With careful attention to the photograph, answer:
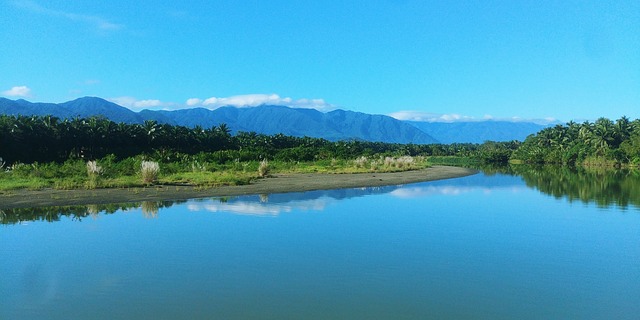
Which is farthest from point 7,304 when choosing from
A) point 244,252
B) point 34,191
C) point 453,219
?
point 34,191

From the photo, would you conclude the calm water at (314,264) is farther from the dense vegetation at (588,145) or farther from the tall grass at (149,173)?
the dense vegetation at (588,145)

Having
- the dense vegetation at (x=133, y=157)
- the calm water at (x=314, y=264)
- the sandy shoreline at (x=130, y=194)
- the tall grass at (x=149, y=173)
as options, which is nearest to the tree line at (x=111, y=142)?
the dense vegetation at (x=133, y=157)

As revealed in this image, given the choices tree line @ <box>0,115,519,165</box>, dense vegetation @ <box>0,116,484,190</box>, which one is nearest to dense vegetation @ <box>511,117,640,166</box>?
dense vegetation @ <box>0,116,484,190</box>

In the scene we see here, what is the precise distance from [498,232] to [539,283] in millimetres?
6049

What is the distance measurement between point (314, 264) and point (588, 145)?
8493 centimetres

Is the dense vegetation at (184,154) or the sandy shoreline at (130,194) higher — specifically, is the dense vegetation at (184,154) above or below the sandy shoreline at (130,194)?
above

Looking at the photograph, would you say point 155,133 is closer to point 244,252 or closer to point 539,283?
point 244,252

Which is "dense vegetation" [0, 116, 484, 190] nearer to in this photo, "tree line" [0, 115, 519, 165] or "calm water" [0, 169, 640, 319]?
"tree line" [0, 115, 519, 165]

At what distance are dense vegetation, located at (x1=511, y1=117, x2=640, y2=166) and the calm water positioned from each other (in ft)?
207

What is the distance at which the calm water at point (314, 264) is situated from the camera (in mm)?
7781

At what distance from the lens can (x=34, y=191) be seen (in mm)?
23734

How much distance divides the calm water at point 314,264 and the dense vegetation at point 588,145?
6295 cm

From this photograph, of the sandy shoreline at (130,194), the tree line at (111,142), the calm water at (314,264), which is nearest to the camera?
the calm water at (314,264)

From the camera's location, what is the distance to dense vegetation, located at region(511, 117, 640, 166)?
2844 inches
